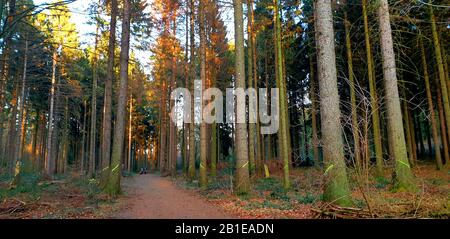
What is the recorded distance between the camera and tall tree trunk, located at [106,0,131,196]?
10.9 m

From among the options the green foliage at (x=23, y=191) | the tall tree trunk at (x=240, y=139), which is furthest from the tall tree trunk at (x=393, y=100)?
the green foliage at (x=23, y=191)

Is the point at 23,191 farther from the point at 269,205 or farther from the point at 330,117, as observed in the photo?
the point at 330,117

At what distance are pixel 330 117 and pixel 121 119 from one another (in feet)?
28.5

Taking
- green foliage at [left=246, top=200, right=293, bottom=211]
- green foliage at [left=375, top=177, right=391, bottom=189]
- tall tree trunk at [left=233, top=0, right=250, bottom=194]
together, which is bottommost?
green foliage at [left=246, top=200, right=293, bottom=211]

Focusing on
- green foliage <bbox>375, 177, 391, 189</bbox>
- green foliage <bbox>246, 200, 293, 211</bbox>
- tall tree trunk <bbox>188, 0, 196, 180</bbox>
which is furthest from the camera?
tall tree trunk <bbox>188, 0, 196, 180</bbox>

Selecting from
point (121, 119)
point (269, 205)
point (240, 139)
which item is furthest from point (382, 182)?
point (121, 119)

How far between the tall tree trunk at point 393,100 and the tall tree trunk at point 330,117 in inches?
146

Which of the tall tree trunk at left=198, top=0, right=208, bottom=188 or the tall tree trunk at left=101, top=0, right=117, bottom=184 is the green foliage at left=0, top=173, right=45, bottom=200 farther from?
the tall tree trunk at left=198, top=0, right=208, bottom=188

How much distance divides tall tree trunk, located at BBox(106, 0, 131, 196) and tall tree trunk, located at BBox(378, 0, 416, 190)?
9828mm

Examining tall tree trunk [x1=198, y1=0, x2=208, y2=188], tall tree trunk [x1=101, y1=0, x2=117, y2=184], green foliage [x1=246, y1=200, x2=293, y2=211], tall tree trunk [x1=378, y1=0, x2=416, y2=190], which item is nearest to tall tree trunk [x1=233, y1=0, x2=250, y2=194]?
green foliage [x1=246, y1=200, x2=293, y2=211]

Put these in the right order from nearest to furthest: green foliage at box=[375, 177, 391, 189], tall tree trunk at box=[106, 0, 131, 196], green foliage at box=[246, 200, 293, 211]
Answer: green foliage at box=[246, 200, 293, 211], green foliage at box=[375, 177, 391, 189], tall tree trunk at box=[106, 0, 131, 196]

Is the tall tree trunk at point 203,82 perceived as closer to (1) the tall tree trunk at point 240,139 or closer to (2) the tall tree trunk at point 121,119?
(1) the tall tree trunk at point 240,139

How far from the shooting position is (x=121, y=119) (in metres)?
11.6
